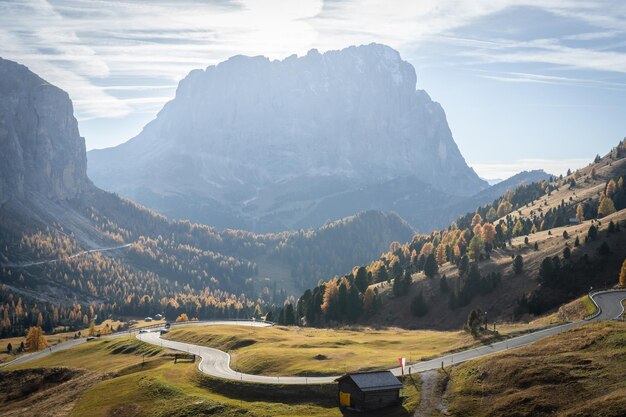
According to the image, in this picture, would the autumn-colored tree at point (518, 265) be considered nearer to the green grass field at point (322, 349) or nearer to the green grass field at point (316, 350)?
the green grass field at point (322, 349)

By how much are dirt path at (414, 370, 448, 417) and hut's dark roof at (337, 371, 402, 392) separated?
4.18 metres

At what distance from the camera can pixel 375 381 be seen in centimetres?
8631

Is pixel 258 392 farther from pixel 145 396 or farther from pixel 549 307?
pixel 549 307

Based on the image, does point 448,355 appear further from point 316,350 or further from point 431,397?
point 316,350

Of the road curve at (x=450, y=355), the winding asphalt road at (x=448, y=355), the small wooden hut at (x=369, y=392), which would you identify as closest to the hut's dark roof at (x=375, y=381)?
the small wooden hut at (x=369, y=392)

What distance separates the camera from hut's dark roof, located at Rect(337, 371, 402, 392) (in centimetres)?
8488

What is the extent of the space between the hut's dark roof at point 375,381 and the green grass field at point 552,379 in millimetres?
7933

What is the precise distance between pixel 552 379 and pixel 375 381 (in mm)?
22912

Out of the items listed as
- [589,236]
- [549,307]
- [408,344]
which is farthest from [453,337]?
[589,236]

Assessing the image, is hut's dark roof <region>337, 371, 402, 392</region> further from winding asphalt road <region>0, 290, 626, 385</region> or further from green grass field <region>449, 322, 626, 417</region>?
winding asphalt road <region>0, 290, 626, 385</region>

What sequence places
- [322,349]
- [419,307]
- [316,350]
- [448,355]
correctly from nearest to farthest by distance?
[448,355] → [316,350] → [322,349] → [419,307]

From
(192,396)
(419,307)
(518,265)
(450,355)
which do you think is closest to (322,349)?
(450,355)

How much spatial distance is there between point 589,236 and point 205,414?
458ft

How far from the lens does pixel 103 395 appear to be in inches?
4299
